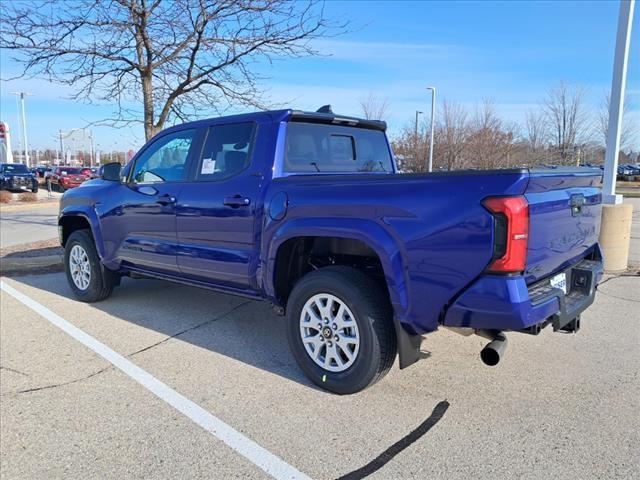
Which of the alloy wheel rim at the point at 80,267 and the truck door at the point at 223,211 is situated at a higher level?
the truck door at the point at 223,211

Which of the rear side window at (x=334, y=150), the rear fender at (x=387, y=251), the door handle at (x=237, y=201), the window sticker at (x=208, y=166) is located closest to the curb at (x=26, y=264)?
the window sticker at (x=208, y=166)

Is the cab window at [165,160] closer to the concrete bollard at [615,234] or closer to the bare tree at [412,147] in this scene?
the concrete bollard at [615,234]

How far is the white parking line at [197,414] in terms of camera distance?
2693 millimetres

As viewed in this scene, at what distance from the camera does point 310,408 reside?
332cm

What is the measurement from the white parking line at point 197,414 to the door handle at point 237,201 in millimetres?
1448

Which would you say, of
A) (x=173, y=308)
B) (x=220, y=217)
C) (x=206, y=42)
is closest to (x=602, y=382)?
(x=220, y=217)

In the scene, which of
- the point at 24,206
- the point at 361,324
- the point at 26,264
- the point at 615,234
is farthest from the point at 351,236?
the point at 24,206

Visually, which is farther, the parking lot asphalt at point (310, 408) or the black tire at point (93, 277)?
the black tire at point (93, 277)

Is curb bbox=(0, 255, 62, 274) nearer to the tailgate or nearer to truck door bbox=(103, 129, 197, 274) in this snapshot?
truck door bbox=(103, 129, 197, 274)

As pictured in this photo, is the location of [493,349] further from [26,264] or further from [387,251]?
[26,264]

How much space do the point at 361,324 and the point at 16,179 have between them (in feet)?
100

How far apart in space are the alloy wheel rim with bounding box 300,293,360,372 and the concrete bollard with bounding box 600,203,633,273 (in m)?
5.15

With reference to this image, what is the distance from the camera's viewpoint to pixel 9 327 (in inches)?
200

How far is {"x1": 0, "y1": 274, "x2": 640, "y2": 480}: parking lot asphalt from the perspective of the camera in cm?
271
